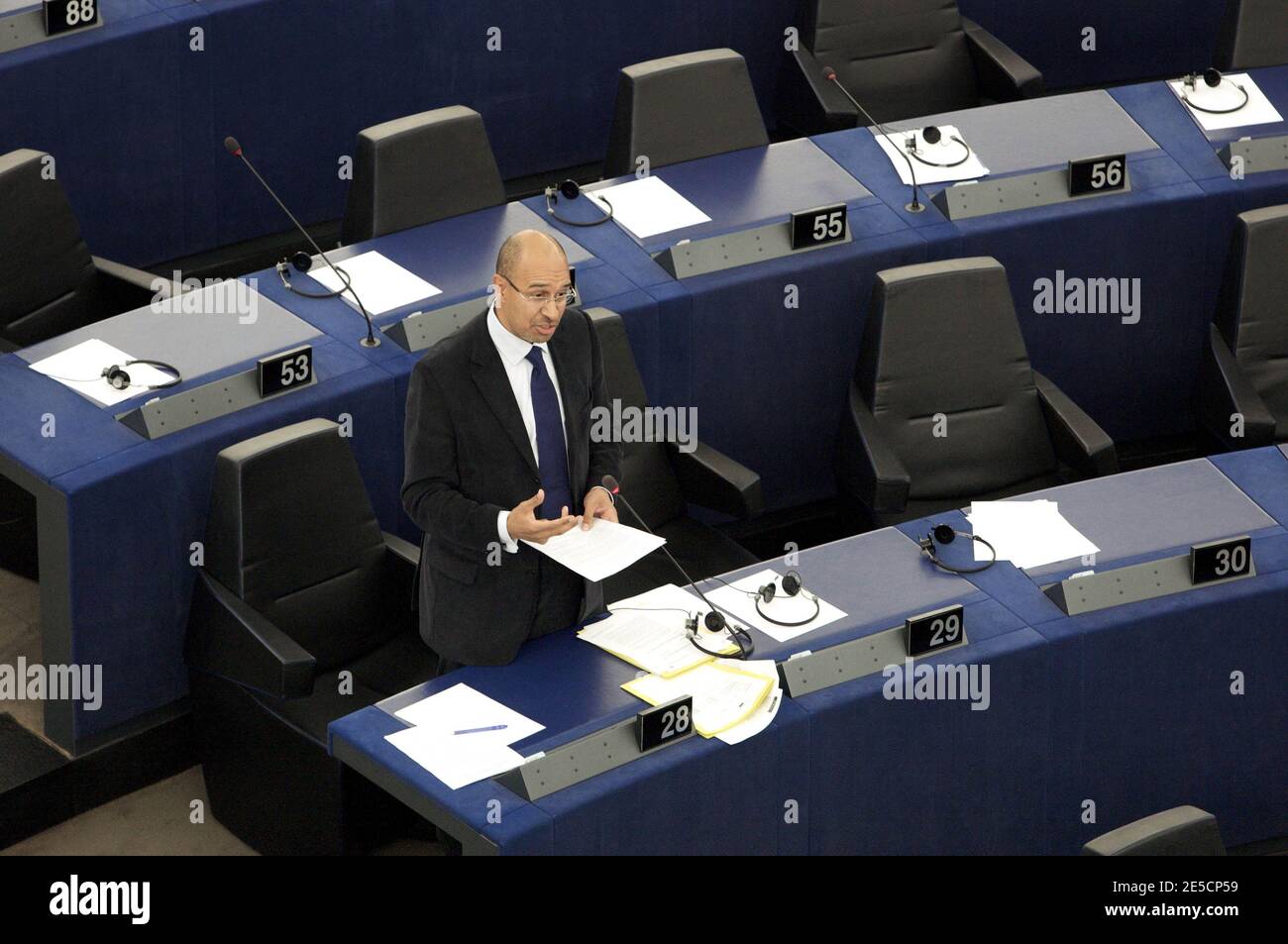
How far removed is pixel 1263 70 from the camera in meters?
6.35

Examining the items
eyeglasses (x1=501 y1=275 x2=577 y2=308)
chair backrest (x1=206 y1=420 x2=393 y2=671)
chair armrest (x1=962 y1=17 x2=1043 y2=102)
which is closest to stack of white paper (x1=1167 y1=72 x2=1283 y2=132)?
chair armrest (x1=962 y1=17 x2=1043 y2=102)

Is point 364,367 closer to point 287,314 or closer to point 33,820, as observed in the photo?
point 287,314

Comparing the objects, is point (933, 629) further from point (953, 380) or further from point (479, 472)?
point (953, 380)

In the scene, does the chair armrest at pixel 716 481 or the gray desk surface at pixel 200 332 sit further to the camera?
the chair armrest at pixel 716 481

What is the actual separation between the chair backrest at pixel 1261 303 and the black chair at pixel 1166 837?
2.30 metres

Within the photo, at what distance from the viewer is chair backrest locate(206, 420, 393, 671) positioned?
455cm

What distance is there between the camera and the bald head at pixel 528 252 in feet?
12.4

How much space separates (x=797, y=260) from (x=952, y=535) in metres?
1.21

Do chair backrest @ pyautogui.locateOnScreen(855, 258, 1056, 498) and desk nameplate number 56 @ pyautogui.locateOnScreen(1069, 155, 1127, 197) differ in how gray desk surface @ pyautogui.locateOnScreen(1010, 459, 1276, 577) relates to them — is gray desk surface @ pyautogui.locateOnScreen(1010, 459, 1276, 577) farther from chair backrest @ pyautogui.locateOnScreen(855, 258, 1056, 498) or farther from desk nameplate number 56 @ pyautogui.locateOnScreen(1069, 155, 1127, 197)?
desk nameplate number 56 @ pyautogui.locateOnScreen(1069, 155, 1127, 197)

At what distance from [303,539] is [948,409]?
1619 millimetres

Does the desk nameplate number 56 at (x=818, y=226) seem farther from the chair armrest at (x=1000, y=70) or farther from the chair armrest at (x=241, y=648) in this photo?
the chair armrest at (x=241, y=648)

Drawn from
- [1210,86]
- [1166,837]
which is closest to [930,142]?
[1210,86]

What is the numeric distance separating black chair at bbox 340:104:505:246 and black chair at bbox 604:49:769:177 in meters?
0.41

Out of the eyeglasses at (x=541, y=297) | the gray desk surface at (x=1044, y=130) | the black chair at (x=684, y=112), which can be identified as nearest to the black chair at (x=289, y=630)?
the eyeglasses at (x=541, y=297)
